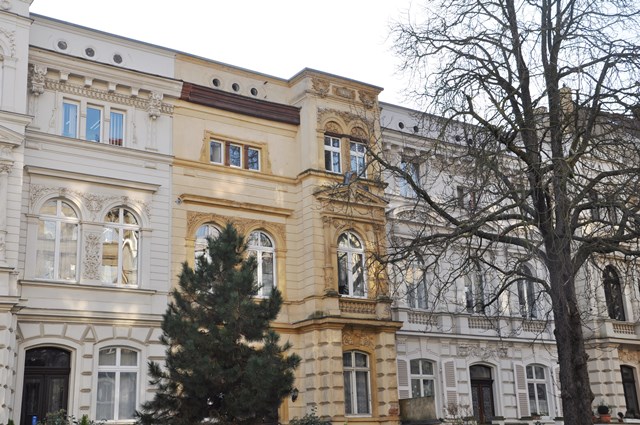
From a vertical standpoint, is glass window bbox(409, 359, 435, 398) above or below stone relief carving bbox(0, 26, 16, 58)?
below

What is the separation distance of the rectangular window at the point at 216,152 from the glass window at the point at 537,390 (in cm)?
1556

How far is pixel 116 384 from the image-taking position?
920 inches

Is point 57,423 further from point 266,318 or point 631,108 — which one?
point 631,108

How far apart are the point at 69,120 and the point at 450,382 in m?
16.6

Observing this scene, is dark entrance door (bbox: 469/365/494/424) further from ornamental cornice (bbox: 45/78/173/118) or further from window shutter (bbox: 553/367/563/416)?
ornamental cornice (bbox: 45/78/173/118)

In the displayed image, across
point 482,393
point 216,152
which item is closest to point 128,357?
point 216,152

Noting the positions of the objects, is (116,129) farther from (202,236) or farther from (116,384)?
(116,384)

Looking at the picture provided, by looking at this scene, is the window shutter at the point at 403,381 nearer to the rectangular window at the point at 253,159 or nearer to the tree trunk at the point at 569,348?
the rectangular window at the point at 253,159

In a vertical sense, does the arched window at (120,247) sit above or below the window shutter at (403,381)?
above

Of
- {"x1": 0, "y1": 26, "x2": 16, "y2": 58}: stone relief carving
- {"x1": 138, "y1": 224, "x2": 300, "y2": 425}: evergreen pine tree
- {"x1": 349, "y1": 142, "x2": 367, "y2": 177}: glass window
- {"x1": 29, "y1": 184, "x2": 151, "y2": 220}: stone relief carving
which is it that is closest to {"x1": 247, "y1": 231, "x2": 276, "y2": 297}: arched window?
{"x1": 29, "y1": 184, "x2": 151, "y2": 220}: stone relief carving

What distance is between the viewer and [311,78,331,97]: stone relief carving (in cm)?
2878

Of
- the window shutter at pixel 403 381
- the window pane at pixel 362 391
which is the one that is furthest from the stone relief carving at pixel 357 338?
the window shutter at pixel 403 381

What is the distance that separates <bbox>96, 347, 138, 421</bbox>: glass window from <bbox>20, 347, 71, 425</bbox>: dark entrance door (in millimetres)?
979

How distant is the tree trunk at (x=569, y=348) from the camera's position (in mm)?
16266
